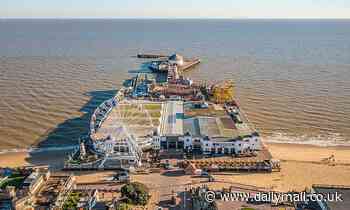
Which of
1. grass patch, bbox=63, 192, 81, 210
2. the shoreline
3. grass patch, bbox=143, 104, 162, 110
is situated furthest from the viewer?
grass patch, bbox=143, 104, 162, 110

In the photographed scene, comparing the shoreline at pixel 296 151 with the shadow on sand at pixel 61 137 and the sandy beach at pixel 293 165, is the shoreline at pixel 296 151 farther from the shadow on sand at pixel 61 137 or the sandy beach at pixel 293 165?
the shadow on sand at pixel 61 137

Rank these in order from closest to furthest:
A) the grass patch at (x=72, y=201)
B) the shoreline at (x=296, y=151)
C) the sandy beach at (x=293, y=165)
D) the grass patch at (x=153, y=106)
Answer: the grass patch at (x=72, y=201)
the sandy beach at (x=293, y=165)
the shoreline at (x=296, y=151)
the grass patch at (x=153, y=106)

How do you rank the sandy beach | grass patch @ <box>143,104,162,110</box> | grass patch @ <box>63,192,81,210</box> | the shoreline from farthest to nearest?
grass patch @ <box>143,104,162,110</box> < the shoreline < the sandy beach < grass patch @ <box>63,192,81,210</box>

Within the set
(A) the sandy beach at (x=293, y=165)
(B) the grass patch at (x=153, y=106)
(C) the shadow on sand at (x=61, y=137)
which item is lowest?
(A) the sandy beach at (x=293, y=165)

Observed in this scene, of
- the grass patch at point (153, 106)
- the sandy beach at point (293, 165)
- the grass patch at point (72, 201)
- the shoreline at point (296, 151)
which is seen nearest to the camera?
the grass patch at point (72, 201)

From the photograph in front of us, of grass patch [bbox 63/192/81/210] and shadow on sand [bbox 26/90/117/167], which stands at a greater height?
shadow on sand [bbox 26/90/117/167]

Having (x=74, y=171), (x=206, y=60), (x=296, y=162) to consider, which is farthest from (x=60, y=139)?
(x=206, y=60)

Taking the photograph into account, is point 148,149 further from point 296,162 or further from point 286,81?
point 286,81

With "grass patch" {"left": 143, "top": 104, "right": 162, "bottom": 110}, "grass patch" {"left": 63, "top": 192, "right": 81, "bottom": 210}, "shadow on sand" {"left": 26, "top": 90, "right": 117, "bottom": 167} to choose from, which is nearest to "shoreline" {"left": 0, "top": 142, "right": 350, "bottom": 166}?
"shadow on sand" {"left": 26, "top": 90, "right": 117, "bottom": 167}

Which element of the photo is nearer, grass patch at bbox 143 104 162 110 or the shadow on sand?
the shadow on sand

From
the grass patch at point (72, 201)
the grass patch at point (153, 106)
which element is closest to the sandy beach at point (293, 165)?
the grass patch at point (72, 201)

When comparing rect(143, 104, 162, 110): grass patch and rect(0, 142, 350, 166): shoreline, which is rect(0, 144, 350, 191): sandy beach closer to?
rect(0, 142, 350, 166): shoreline
